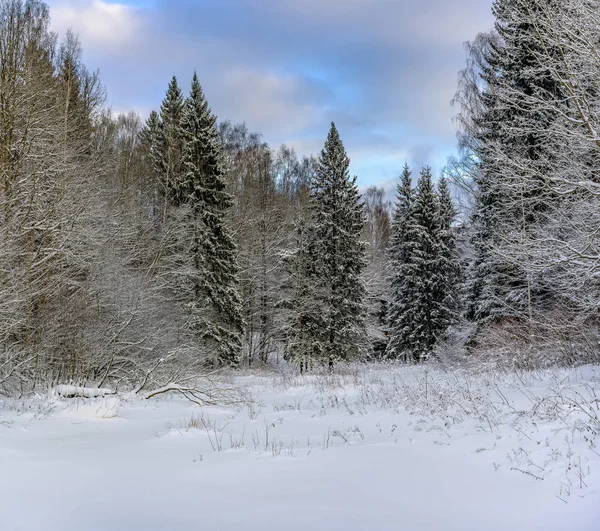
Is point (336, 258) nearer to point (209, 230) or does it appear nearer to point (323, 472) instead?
point (209, 230)

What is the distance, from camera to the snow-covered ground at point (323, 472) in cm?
366

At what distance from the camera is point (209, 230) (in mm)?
22578

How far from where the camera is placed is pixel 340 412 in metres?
9.04

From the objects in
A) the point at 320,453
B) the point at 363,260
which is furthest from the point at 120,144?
the point at 320,453

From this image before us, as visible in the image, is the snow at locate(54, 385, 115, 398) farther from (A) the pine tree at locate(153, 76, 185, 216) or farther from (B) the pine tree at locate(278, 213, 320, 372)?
(B) the pine tree at locate(278, 213, 320, 372)

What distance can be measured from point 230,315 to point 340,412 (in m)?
15.1

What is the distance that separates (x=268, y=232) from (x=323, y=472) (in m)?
25.2

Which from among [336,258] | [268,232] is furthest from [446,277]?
[268,232]

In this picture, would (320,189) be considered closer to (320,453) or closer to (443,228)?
(443,228)

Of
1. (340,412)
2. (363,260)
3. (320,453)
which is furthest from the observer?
(363,260)

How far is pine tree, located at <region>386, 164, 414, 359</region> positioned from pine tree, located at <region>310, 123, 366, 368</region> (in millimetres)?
3014

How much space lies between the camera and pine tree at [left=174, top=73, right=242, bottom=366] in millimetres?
22406

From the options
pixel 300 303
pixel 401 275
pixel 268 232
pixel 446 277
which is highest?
pixel 268 232

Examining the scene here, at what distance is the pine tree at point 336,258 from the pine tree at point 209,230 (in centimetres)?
477
